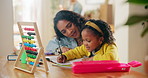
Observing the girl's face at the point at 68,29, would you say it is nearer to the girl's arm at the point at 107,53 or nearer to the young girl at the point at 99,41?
the young girl at the point at 99,41

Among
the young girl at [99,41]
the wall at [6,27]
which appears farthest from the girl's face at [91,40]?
the wall at [6,27]

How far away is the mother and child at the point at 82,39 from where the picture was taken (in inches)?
53.0

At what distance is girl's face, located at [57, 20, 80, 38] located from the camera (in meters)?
1.55

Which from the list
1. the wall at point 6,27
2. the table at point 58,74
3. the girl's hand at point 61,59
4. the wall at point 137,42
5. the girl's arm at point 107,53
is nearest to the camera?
the table at point 58,74

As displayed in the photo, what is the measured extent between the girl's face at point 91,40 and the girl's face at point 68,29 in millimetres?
150

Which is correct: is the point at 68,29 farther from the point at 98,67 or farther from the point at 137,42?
the point at 137,42

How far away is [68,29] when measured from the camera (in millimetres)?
1568

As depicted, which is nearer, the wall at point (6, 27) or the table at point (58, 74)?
the table at point (58, 74)

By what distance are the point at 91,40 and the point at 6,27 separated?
1083mm

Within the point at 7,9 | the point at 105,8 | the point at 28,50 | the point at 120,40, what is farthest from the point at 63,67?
the point at 105,8

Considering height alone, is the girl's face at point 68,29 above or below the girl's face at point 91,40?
above

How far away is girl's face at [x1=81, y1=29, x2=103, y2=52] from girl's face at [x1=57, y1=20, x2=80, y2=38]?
15 cm

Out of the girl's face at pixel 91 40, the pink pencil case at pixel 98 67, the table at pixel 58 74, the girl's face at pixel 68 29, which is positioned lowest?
the table at pixel 58 74

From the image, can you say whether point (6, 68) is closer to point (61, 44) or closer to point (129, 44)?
point (61, 44)
